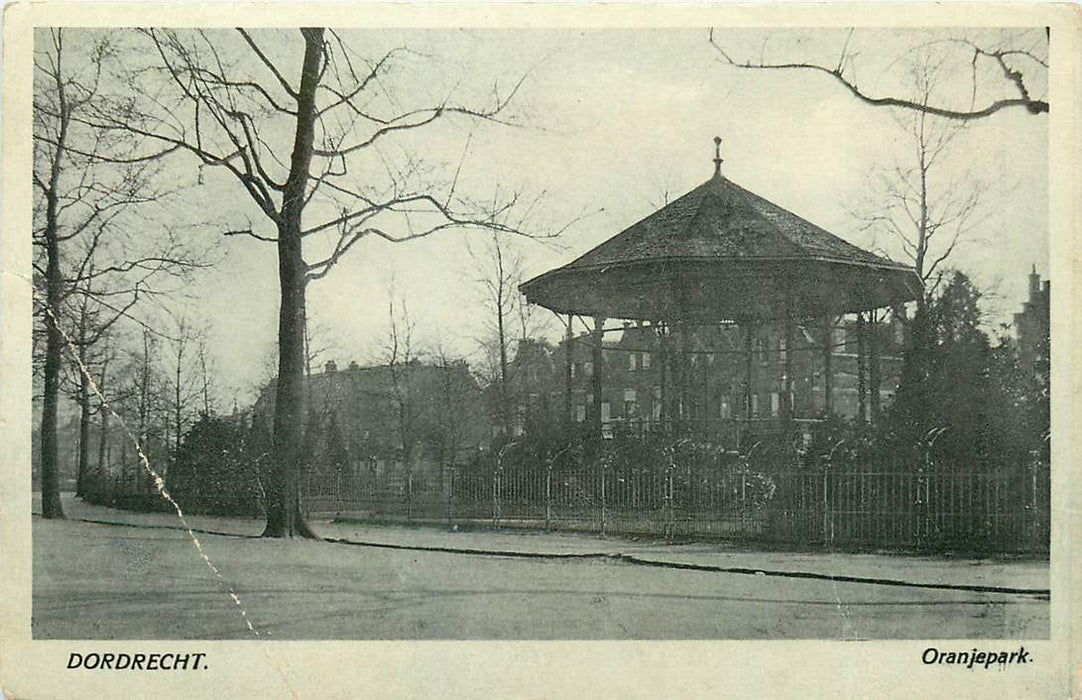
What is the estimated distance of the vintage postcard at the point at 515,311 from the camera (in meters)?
8.77

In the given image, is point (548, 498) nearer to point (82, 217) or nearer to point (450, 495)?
point (450, 495)

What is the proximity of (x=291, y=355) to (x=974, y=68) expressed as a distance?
317 inches

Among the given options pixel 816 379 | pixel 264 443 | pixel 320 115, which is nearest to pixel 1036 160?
pixel 320 115

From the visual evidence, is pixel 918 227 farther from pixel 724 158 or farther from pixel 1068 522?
pixel 1068 522

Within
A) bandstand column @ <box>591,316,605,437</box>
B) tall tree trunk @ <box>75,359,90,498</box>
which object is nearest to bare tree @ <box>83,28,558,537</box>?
tall tree trunk @ <box>75,359,90,498</box>

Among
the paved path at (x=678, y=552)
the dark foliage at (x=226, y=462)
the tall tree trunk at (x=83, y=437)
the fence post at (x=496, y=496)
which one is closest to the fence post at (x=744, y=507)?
the paved path at (x=678, y=552)

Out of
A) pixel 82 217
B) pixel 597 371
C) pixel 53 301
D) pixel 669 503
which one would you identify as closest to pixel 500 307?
pixel 597 371

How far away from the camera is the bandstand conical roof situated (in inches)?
526

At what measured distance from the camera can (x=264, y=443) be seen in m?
13.3

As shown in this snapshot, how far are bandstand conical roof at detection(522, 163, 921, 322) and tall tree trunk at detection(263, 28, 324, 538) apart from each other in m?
3.21

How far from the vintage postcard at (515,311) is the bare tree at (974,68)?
3 centimetres

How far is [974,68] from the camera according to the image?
943 cm

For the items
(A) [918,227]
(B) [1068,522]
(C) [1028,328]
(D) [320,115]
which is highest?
(D) [320,115]
